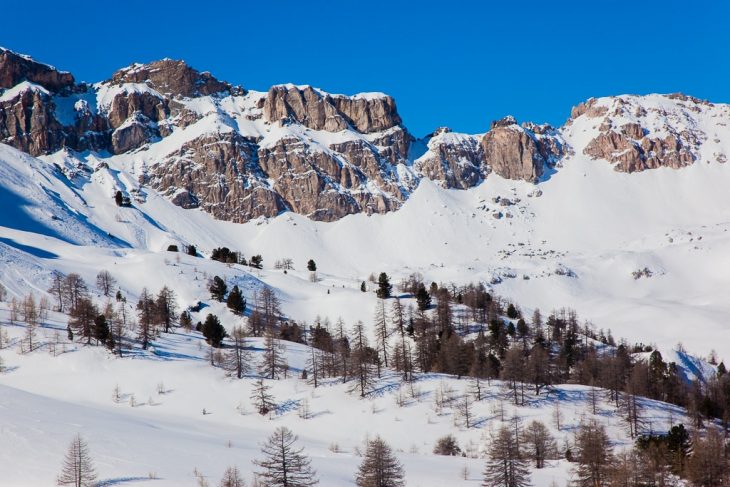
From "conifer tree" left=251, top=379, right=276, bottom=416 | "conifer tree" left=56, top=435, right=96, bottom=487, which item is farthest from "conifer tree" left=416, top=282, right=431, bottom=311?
"conifer tree" left=56, top=435, right=96, bottom=487

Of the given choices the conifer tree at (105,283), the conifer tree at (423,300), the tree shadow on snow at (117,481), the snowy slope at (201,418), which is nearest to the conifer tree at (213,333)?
the snowy slope at (201,418)

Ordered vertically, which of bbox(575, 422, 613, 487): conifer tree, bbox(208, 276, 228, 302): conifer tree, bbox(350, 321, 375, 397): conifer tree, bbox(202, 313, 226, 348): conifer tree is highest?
bbox(208, 276, 228, 302): conifer tree

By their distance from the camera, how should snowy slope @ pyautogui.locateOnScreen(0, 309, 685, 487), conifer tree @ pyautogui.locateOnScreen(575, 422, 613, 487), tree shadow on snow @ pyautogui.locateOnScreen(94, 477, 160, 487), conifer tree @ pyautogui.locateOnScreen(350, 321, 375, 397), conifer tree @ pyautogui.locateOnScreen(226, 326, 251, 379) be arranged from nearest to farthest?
tree shadow on snow @ pyautogui.locateOnScreen(94, 477, 160, 487) < snowy slope @ pyautogui.locateOnScreen(0, 309, 685, 487) < conifer tree @ pyautogui.locateOnScreen(575, 422, 613, 487) < conifer tree @ pyautogui.locateOnScreen(350, 321, 375, 397) < conifer tree @ pyautogui.locateOnScreen(226, 326, 251, 379)

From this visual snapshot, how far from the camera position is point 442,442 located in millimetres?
63594

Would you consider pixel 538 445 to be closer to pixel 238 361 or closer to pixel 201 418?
pixel 201 418

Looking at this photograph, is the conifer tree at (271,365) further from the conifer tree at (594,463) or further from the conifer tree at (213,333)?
the conifer tree at (594,463)

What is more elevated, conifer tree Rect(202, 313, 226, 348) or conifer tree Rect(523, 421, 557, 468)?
conifer tree Rect(202, 313, 226, 348)

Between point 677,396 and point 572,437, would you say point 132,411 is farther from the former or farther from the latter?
point 677,396

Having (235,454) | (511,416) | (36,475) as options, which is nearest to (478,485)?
(235,454)

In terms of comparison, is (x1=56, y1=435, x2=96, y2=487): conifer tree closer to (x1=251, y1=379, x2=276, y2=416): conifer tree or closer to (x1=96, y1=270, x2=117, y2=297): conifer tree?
(x1=251, y1=379, x2=276, y2=416): conifer tree

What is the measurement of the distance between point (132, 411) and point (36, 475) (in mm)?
28331

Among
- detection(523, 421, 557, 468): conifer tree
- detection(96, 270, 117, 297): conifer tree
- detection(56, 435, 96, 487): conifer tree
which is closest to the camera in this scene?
detection(56, 435, 96, 487): conifer tree

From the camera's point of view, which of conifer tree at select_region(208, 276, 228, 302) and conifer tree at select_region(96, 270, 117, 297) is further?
conifer tree at select_region(208, 276, 228, 302)

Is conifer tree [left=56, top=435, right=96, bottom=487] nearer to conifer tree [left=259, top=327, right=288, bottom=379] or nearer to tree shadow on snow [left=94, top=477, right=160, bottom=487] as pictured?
tree shadow on snow [left=94, top=477, right=160, bottom=487]
